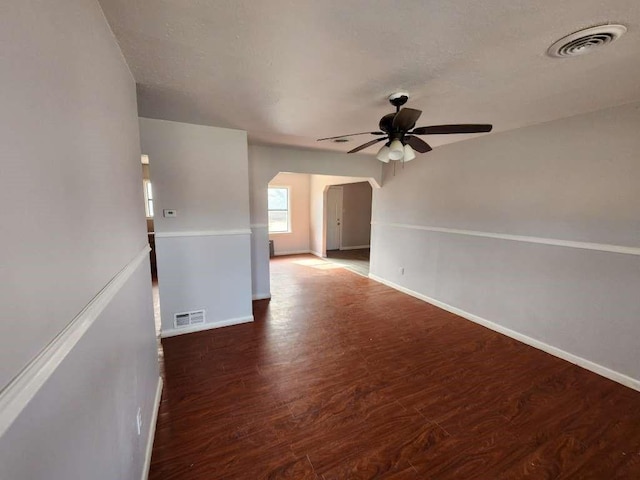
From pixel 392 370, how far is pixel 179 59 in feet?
9.42

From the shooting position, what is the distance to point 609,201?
2.32 meters

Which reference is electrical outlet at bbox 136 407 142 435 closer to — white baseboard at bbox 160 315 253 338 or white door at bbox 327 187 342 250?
white baseboard at bbox 160 315 253 338

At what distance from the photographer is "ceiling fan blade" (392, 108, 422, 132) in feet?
6.12

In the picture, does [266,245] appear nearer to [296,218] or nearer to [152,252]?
[152,252]

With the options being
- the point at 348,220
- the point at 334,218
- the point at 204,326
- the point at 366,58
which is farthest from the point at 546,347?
the point at 348,220

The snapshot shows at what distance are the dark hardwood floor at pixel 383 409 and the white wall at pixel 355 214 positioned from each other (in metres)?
5.46

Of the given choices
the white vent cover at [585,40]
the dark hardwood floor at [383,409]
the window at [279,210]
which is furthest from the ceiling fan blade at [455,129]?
the window at [279,210]

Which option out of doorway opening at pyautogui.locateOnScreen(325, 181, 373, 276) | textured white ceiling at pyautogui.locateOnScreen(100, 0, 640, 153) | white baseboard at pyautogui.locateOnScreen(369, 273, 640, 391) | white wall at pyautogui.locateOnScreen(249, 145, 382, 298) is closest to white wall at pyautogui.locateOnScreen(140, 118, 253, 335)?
textured white ceiling at pyautogui.locateOnScreen(100, 0, 640, 153)

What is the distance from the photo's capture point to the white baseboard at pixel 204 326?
9.83ft

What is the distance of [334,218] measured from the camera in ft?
26.7

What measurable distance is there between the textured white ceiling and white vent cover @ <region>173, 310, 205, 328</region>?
6.99 feet

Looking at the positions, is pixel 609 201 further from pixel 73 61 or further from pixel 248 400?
pixel 73 61

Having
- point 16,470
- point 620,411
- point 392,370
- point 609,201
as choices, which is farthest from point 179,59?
point 620,411

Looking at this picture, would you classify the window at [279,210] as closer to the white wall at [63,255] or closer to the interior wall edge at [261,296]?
the interior wall edge at [261,296]
